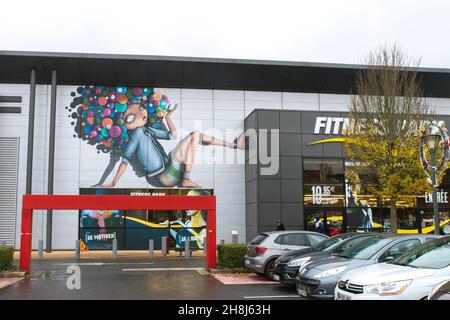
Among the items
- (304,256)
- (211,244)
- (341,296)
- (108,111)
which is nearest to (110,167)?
(108,111)

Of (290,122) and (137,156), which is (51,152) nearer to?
(137,156)

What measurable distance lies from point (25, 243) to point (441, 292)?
544 inches

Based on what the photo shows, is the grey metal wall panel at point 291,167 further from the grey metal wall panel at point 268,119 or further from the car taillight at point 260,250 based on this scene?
the car taillight at point 260,250

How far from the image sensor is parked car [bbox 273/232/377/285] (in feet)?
40.2

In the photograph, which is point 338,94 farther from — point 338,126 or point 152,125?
point 152,125

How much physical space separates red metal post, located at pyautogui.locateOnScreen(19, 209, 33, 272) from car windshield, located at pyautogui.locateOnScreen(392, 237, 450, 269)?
39.9ft

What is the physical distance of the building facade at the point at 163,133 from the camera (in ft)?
85.1

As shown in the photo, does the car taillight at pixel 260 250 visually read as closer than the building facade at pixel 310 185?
Yes

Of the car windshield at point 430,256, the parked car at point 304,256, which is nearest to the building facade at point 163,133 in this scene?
the parked car at point 304,256

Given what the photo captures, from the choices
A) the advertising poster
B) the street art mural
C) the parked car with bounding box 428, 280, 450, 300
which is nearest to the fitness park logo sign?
the street art mural

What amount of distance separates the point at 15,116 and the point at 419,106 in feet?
67.6

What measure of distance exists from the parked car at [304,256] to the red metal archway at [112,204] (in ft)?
14.3

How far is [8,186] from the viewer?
87.2 feet
